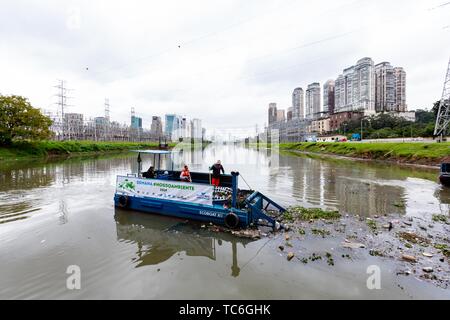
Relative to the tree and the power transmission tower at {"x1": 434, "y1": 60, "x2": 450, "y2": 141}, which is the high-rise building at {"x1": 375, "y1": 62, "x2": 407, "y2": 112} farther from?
the tree

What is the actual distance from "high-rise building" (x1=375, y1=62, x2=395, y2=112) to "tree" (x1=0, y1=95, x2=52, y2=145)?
568 ft

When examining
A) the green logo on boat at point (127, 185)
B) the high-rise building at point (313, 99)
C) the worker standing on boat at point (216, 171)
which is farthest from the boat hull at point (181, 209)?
the high-rise building at point (313, 99)

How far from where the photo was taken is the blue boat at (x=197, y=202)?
9.23 m

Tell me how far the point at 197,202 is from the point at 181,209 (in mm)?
848

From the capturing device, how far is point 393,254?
24.0 ft

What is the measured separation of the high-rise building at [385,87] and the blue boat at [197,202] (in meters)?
177

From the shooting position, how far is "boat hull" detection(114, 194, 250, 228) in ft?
30.4

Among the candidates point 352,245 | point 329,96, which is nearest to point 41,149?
point 352,245

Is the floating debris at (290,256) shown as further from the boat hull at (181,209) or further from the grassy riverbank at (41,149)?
the grassy riverbank at (41,149)

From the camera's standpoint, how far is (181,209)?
1025 cm
